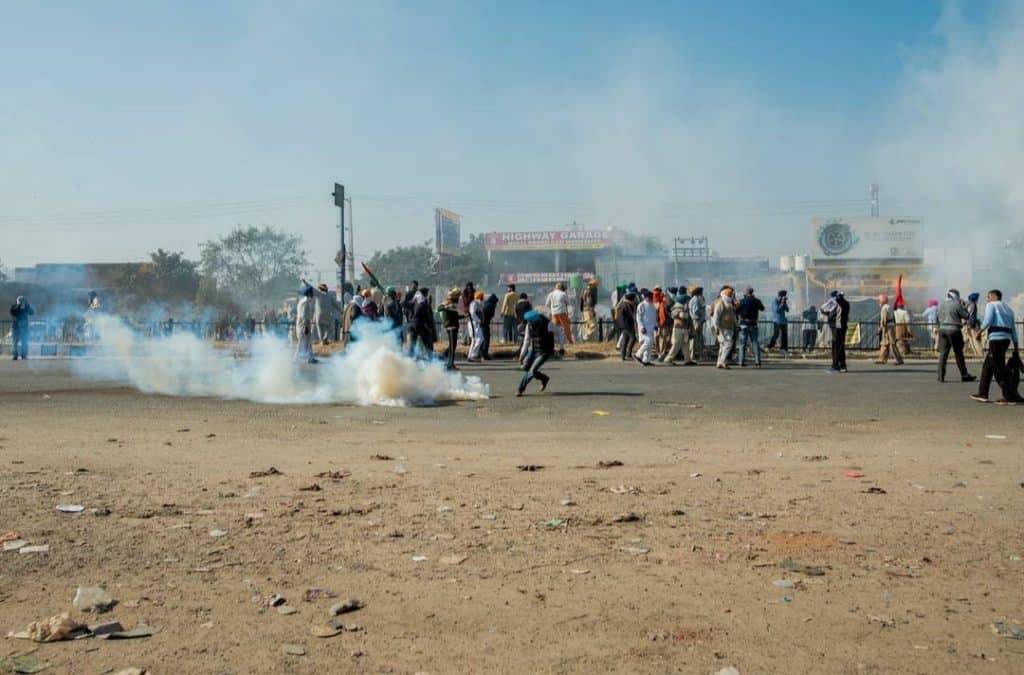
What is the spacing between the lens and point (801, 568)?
194 inches

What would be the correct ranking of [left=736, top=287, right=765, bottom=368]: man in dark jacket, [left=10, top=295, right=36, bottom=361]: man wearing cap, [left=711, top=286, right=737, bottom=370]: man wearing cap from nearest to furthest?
[left=711, top=286, right=737, bottom=370]: man wearing cap, [left=736, top=287, right=765, bottom=368]: man in dark jacket, [left=10, top=295, right=36, bottom=361]: man wearing cap

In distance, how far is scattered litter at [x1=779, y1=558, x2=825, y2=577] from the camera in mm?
4842

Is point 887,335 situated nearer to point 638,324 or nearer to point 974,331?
point 974,331

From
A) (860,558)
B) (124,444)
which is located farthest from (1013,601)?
(124,444)

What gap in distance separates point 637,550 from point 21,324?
23.3 meters

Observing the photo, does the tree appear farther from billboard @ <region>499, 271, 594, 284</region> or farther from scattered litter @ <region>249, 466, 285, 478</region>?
scattered litter @ <region>249, 466, 285, 478</region>

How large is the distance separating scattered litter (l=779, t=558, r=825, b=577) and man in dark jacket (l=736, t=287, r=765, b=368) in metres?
15.8

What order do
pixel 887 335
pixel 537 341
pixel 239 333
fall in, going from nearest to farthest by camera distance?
pixel 537 341 → pixel 887 335 → pixel 239 333

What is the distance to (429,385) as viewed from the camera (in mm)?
13695

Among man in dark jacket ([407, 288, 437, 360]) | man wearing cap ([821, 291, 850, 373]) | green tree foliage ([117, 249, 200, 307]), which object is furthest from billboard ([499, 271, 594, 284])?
man in dark jacket ([407, 288, 437, 360])

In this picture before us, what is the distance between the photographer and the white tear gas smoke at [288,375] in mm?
13430

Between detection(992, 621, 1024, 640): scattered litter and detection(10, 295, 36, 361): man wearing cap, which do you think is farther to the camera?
detection(10, 295, 36, 361): man wearing cap

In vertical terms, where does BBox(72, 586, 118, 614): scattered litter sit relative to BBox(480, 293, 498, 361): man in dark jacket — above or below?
below

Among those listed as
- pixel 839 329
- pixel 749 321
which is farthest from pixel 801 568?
pixel 749 321
